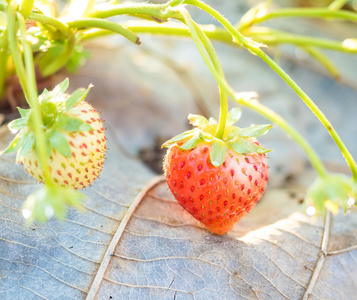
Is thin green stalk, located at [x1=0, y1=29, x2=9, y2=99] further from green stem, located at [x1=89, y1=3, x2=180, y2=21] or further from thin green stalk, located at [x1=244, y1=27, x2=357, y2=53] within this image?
thin green stalk, located at [x1=244, y1=27, x2=357, y2=53]

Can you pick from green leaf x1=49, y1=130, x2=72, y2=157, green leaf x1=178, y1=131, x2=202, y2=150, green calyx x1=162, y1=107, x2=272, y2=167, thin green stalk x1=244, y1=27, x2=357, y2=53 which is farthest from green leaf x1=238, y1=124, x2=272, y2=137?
thin green stalk x1=244, y1=27, x2=357, y2=53

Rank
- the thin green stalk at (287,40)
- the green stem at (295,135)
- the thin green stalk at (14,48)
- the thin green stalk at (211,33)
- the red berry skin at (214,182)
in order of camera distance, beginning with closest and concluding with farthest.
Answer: the green stem at (295,135) → the thin green stalk at (14,48) → the red berry skin at (214,182) → the thin green stalk at (211,33) → the thin green stalk at (287,40)


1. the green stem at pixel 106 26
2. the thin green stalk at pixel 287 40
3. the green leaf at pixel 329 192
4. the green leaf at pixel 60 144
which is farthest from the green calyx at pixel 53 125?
the thin green stalk at pixel 287 40

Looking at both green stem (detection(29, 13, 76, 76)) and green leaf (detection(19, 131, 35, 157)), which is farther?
green stem (detection(29, 13, 76, 76))

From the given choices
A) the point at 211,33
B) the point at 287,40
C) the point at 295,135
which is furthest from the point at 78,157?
the point at 287,40

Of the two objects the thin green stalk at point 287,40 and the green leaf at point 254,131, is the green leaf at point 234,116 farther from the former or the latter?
the thin green stalk at point 287,40

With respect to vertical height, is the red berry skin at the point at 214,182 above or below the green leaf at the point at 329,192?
below

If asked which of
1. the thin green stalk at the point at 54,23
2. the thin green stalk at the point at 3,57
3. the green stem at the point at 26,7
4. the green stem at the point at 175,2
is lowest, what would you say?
the thin green stalk at the point at 3,57
